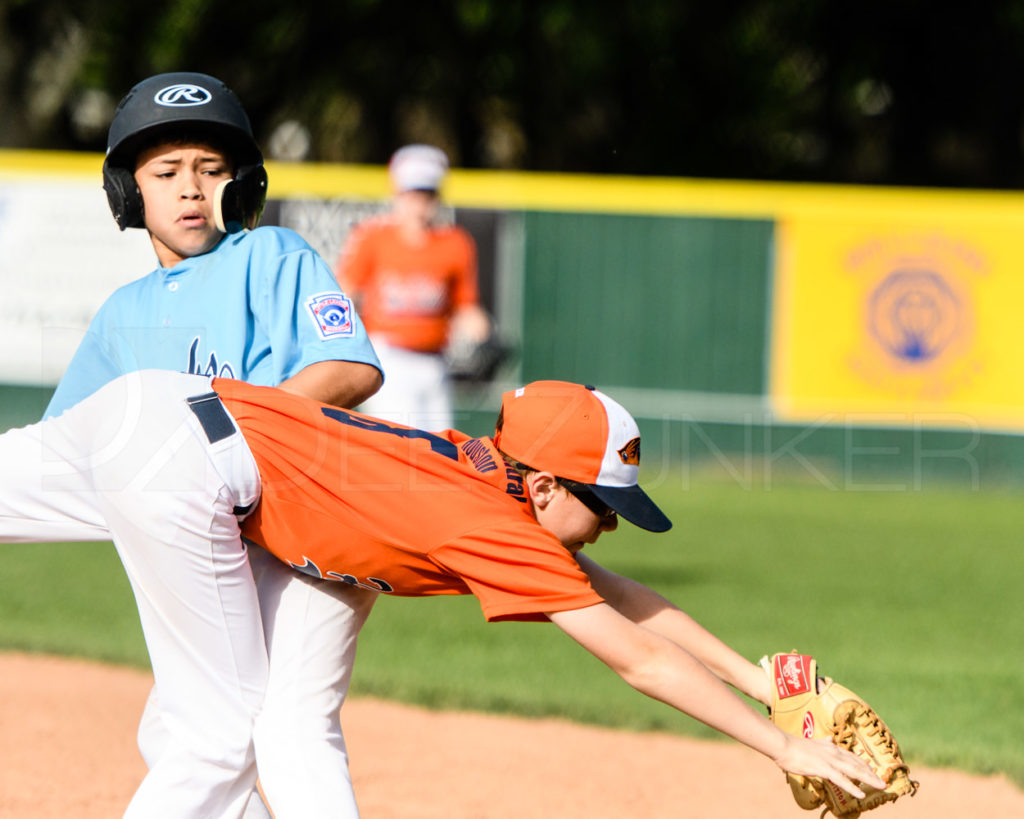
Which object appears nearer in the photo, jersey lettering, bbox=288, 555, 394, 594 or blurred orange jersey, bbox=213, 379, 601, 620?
blurred orange jersey, bbox=213, 379, 601, 620

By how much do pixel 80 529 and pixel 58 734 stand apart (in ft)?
6.88

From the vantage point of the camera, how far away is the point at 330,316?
9.80 ft

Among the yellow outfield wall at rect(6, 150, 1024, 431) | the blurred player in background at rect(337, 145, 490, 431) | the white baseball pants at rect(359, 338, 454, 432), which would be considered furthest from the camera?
the yellow outfield wall at rect(6, 150, 1024, 431)

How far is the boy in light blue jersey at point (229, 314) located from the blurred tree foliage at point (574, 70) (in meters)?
13.7

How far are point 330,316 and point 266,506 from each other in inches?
18.0

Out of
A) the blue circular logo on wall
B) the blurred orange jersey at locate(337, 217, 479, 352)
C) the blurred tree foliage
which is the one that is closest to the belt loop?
the blurred orange jersey at locate(337, 217, 479, 352)

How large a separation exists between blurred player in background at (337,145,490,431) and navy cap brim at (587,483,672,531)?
4.44 metres

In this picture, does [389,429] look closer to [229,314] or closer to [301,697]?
[229,314]

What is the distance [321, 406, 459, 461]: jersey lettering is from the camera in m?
2.82

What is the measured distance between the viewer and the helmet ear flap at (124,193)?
312 centimetres

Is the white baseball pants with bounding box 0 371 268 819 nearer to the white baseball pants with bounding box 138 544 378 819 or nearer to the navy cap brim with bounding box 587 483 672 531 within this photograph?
the white baseball pants with bounding box 138 544 378 819

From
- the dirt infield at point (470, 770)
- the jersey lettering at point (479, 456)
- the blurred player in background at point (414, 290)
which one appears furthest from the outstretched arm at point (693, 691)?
the blurred player in background at point (414, 290)

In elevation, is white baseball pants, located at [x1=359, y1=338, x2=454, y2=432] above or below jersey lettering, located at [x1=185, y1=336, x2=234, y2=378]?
below

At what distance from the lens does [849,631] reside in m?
6.48
